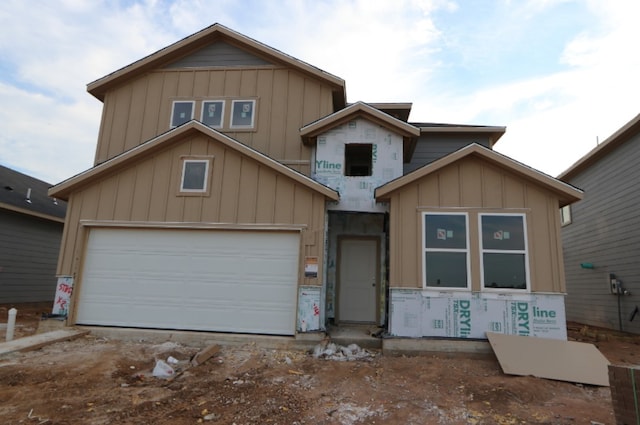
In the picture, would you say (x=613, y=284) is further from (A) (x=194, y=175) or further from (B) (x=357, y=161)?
(A) (x=194, y=175)

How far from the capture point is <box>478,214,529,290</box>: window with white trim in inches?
276

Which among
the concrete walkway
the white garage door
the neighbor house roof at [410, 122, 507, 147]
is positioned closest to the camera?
the concrete walkway

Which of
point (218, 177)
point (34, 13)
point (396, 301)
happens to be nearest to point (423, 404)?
point (396, 301)

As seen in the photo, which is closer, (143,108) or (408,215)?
(408,215)

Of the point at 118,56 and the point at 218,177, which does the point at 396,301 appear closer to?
the point at 218,177

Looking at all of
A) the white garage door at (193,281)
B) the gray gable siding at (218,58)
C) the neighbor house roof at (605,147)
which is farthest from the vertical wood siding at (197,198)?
the neighbor house roof at (605,147)

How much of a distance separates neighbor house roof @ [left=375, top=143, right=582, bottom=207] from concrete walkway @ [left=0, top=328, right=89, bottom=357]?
6.95 meters

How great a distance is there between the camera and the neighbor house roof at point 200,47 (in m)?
10.0

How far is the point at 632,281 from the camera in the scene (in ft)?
32.8

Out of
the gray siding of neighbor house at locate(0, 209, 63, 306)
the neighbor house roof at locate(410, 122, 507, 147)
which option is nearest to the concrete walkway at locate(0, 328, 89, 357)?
the gray siding of neighbor house at locate(0, 209, 63, 306)

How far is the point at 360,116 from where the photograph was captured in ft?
29.6

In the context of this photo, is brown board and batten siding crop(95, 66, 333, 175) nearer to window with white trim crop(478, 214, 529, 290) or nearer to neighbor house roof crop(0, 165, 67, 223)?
neighbor house roof crop(0, 165, 67, 223)

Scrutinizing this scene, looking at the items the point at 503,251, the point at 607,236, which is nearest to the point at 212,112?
the point at 503,251

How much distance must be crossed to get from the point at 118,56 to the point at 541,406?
15.8 meters
